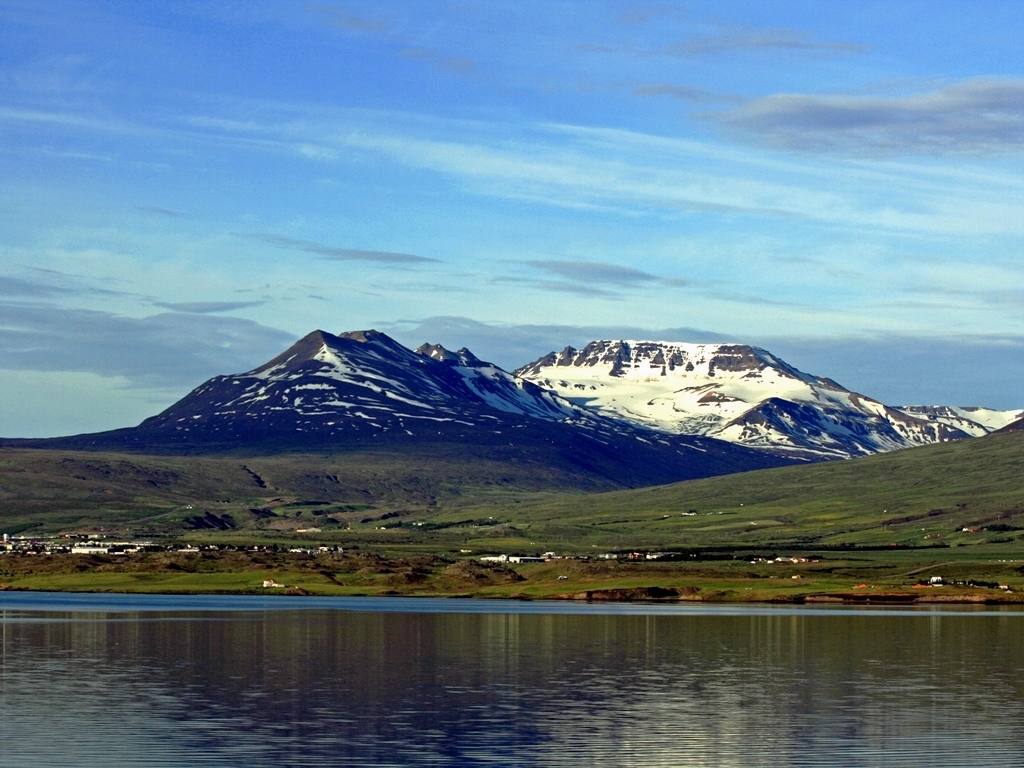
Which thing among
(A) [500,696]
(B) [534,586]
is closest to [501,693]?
(A) [500,696]

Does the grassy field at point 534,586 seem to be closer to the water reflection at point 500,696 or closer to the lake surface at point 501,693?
the lake surface at point 501,693

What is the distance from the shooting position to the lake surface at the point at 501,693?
47375mm

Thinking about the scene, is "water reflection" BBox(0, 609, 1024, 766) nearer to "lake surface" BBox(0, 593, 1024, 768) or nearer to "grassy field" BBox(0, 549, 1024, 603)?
"lake surface" BBox(0, 593, 1024, 768)

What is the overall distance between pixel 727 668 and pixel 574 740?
29303mm

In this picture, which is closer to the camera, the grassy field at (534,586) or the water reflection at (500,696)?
the water reflection at (500,696)

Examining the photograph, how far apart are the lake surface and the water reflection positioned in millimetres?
146

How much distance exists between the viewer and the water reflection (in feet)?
155

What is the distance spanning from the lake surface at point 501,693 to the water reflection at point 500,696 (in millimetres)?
146

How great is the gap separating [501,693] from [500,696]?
3.92 feet

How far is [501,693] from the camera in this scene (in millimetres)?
63594

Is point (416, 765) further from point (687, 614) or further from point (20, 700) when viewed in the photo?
point (687, 614)

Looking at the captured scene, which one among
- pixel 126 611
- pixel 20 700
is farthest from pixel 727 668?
pixel 126 611

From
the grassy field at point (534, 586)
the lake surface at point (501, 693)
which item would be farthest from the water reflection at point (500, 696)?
the grassy field at point (534, 586)

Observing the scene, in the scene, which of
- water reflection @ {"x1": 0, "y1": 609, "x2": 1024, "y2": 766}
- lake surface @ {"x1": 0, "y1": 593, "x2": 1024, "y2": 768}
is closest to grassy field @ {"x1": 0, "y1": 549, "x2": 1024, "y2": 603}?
lake surface @ {"x1": 0, "y1": 593, "x2": 1024, "y2": 768}
